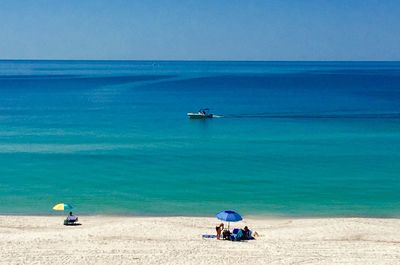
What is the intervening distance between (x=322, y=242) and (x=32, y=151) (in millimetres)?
32354

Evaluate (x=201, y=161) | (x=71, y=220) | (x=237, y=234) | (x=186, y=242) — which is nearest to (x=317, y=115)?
(x=201, y=161)

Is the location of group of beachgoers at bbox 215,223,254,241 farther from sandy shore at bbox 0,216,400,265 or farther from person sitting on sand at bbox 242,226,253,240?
sandy shore at bbox 0,216,400,265

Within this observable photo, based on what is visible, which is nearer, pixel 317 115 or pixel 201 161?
pixel 201 161

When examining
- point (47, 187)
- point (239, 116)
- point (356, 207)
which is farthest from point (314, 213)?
point (239, 116)

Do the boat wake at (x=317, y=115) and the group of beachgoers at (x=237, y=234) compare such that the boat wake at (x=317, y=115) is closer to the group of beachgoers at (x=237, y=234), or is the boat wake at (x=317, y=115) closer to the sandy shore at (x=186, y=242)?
the sandy shore at (x=186, y=242)

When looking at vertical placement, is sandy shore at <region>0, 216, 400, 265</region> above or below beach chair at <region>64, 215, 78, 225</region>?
below

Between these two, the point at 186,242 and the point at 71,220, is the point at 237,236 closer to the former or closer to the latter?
the point at 186,242

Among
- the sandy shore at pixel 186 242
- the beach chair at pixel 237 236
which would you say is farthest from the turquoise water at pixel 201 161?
the beach chair at pixel 237 236

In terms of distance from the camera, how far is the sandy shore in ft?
76.5

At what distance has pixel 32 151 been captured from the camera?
169 ft

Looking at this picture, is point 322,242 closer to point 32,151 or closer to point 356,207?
point 356,207

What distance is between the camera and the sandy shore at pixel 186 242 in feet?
76.5

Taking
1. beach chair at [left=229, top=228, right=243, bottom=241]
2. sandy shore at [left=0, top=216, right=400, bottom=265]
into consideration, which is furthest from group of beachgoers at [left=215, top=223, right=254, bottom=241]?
sandy shore at [left=0, top=216, right=400, bottom=265]

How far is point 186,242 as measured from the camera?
85.1 feet
